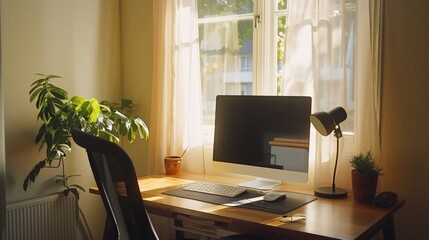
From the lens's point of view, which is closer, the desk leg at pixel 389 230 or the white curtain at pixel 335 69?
the desk leg at pixel 389 230

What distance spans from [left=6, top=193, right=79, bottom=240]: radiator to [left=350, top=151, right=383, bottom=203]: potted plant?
180 centimetres

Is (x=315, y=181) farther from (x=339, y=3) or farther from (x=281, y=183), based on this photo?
(x=339, y=3)

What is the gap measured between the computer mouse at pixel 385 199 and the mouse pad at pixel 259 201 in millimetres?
288

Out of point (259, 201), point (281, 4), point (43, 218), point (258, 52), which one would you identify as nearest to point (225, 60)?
point (258, 52)

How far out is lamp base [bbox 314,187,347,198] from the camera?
1.95 meters

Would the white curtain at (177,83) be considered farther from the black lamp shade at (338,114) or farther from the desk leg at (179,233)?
the black lamp shade at (338,114)

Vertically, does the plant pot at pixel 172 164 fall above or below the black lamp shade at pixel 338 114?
below

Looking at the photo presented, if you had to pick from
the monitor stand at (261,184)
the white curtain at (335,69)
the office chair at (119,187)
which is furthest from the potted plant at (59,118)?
the white curtain at (335,69)

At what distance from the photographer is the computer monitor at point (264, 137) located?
6.60 feet

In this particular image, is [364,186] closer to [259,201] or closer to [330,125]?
[330,125]

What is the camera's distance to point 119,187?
1.35 m

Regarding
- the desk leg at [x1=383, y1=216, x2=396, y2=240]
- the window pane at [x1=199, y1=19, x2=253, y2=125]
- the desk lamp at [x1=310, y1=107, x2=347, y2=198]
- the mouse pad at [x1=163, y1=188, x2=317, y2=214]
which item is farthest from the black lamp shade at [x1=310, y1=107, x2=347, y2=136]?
the window pane at [x1=199, y1=19, x2=253, y2=125]

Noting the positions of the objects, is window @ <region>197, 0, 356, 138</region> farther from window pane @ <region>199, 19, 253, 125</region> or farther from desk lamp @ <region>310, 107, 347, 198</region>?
desk lamp @ <region>310, 107, 347, 198</region>

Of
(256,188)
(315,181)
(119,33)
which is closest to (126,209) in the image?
(256,188)
